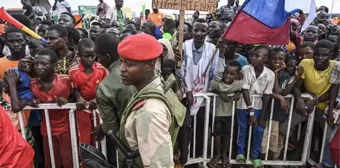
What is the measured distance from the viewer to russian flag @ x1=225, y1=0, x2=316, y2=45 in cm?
352

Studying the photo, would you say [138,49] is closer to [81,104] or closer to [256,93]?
[81,104]

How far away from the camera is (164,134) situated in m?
1.55

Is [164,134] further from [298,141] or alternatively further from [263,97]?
[298,141]

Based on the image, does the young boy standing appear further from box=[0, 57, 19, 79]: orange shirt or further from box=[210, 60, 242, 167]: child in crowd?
box=[0, 57, 19, 79]: orange shirt

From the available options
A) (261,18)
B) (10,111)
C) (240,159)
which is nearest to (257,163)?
(240,159)

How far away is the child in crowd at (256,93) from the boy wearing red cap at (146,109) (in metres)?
1.97

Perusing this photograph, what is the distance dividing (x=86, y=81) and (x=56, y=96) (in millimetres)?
338

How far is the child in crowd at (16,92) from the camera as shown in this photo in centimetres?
278

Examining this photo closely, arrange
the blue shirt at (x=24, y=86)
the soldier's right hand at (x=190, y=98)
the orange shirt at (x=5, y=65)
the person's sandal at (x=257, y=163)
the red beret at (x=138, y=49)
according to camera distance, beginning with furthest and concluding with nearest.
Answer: the person's sandal at (x=257, y=163), the soldier's right hand at (x=190, y=98), the orange shirt at (x=5, y=65), the blue shirt at (x=24, y=86), the red beret at (x=138, y=49)

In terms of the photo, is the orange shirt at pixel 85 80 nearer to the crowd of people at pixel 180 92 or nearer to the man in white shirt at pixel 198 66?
the crowd of people at pixel 180 92

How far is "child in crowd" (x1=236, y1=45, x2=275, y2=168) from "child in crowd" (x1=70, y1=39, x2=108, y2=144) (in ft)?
5.78

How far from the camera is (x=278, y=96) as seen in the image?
141 inches

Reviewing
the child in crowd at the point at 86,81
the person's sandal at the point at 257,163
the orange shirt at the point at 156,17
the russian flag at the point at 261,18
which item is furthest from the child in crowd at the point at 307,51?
the orange shirt at the point at 156,17

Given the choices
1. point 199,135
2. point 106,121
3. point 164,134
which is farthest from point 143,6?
point 164,134
